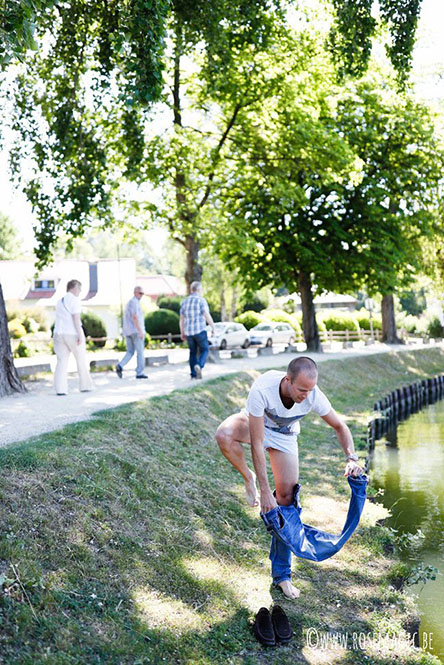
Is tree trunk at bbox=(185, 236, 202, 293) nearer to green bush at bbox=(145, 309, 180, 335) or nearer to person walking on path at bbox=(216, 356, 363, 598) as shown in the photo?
person walking on path at bbox=(216, 356, 363, 598)

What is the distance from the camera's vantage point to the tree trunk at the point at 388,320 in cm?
4000

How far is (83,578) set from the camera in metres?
5.55

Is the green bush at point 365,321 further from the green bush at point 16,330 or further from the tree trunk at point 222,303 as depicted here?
the green bush at point 16,330

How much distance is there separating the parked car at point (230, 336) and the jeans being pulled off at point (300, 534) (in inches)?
1285

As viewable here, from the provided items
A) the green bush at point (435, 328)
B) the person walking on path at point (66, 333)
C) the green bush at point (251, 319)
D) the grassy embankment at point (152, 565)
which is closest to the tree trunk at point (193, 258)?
the person walking on path at point (66, 333)

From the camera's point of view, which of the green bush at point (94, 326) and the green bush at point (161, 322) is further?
the green bush at point (161, 322)

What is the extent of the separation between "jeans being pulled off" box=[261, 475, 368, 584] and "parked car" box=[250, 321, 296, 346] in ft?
120

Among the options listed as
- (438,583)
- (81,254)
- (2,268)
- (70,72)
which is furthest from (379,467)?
(81,254)

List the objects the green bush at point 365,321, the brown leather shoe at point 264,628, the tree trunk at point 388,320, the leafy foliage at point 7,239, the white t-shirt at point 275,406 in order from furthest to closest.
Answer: the leafy foliage at point 7,239 < the green bush at point 365,321 < the tree trunk at point 388,320 < the white t-shirt at point 275,406 < the brown leather shoe at point 264,628

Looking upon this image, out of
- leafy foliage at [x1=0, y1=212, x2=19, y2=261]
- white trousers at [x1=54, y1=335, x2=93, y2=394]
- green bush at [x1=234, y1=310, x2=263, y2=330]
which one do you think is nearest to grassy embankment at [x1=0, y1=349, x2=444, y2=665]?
white trousers at [x1=54, y1=335, x2=93, y2=394]

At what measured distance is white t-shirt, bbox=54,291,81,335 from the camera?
14.1 meters

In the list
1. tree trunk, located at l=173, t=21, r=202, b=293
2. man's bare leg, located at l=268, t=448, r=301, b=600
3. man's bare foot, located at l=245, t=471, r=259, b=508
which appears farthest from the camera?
tree trunk, located at l=173, t=21, r=202, b=293

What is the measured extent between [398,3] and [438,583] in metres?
9.23

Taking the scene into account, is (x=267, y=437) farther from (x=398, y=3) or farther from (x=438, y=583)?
(x=398, y=3)
